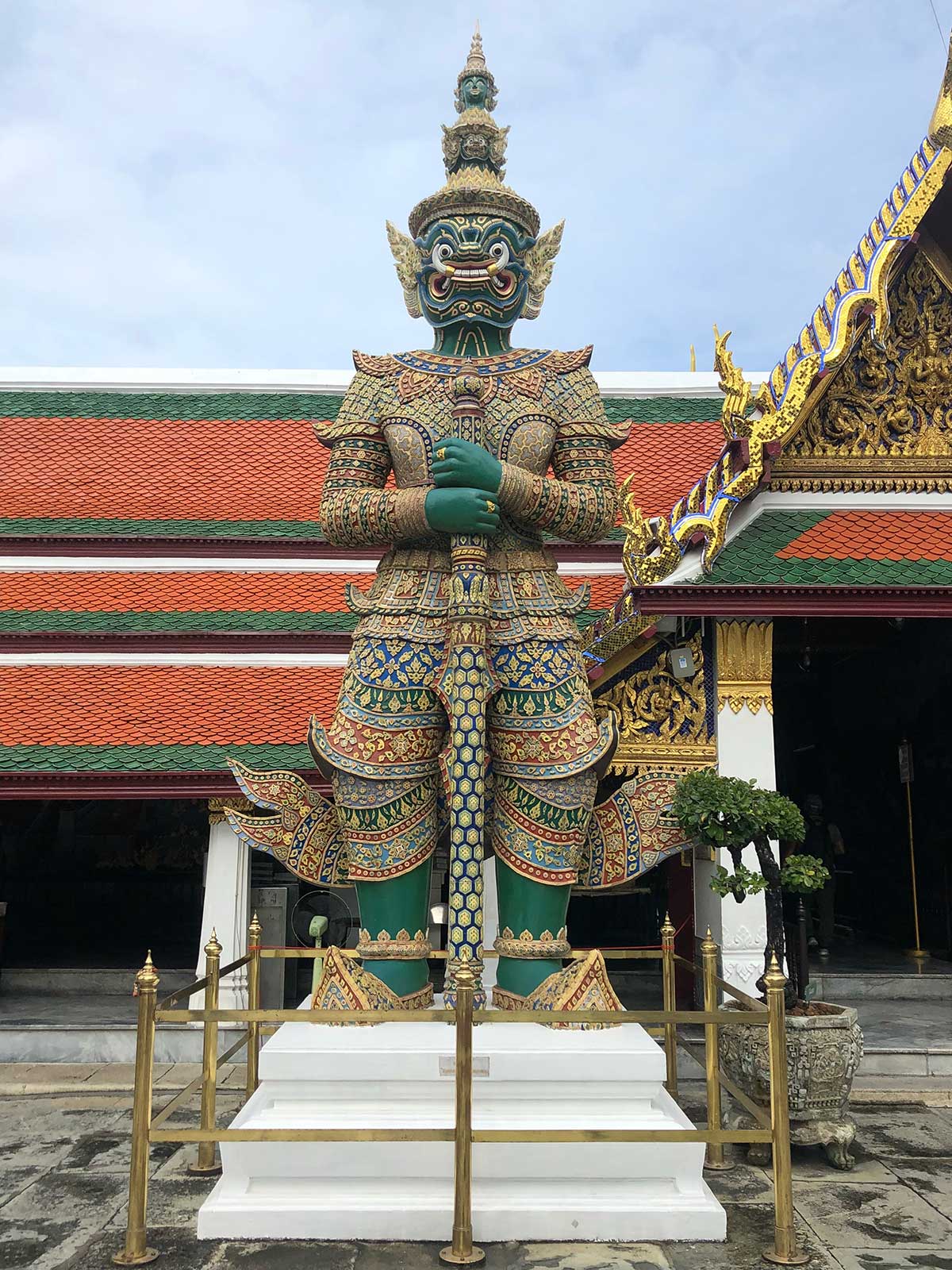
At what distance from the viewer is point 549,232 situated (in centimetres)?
569

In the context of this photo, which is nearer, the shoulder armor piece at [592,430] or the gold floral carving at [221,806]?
the shoulder armor piece at [592,430]

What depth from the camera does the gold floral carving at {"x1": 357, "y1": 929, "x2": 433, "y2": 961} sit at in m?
4.71

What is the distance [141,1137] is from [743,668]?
15.4 feet

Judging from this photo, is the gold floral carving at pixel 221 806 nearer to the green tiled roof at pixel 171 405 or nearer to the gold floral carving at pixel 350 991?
the gold floral carving at pixel 350 991

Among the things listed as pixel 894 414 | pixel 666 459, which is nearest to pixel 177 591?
pixel 666 459

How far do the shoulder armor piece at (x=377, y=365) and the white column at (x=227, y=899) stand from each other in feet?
11.6

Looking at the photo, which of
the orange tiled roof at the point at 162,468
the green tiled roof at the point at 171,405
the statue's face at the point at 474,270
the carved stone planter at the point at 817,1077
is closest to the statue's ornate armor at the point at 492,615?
the statue's face at the point at 474,270

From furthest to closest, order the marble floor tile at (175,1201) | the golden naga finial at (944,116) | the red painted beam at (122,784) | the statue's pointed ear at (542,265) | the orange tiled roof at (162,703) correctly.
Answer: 1. the orange tiled roof at (162,703)
2. the red painted beam at (122,784)
3. the golden naga finial at (944,116)
4. the statue's pointed ear at (542,265)
5. the marble floor tile at (175,1201)

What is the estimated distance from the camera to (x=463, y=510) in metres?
4.78

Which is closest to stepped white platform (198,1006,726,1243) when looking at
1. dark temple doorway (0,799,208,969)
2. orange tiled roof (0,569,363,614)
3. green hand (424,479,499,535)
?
green hand (424,479,499,535)

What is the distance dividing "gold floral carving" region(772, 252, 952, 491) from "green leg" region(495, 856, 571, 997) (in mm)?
3775

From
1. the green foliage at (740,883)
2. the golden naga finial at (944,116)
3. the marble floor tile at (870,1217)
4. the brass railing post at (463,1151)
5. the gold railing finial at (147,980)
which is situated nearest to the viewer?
the brass railing post at (463,1151)

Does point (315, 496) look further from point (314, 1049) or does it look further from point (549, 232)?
point (314, 1049)

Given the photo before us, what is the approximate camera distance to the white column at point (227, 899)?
739 cm
